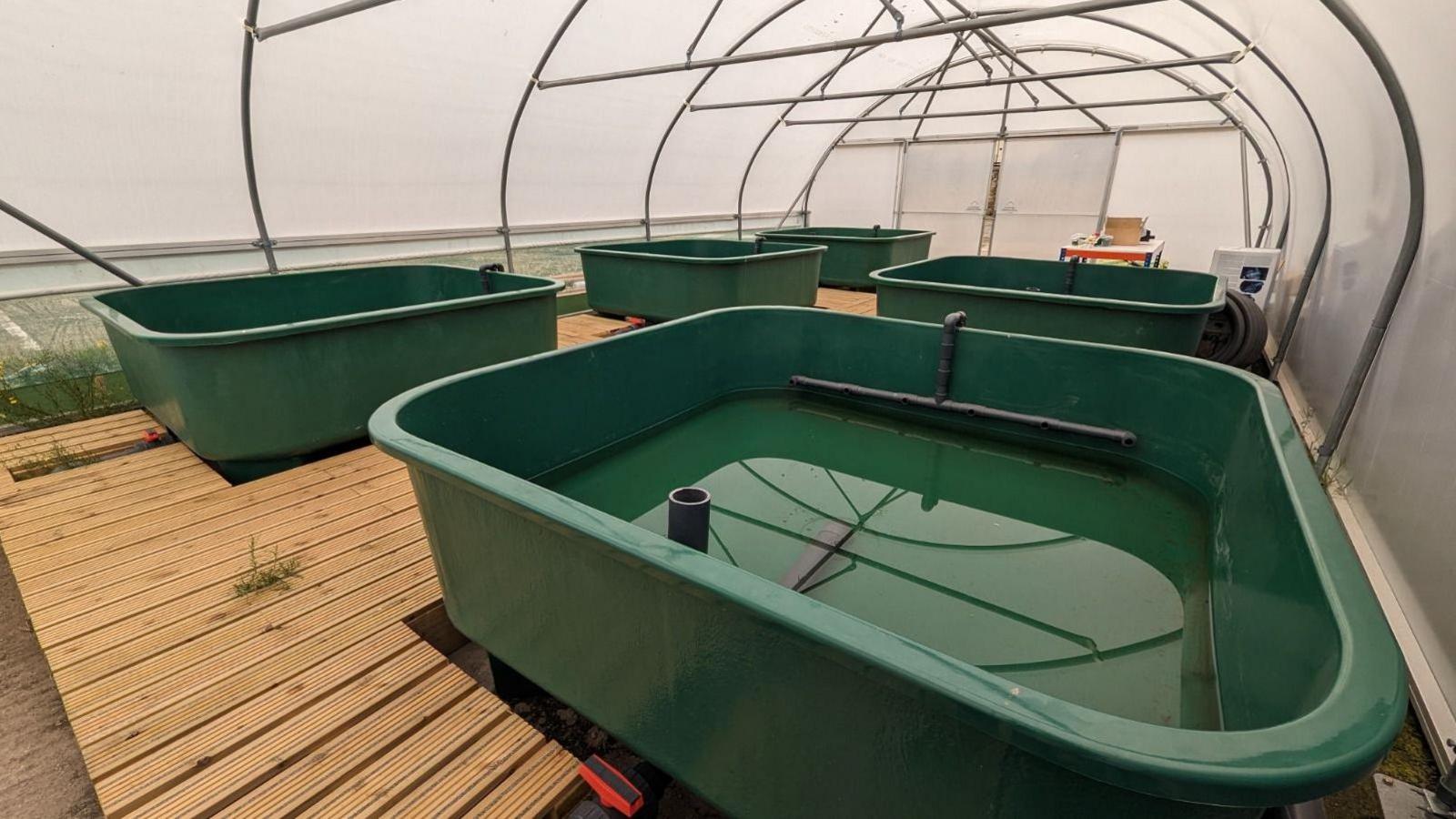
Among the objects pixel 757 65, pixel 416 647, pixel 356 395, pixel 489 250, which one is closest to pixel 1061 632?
pixel 416 647

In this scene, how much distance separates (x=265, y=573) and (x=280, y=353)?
1.03 meters

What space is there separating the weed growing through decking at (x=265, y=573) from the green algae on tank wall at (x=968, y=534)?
877mm

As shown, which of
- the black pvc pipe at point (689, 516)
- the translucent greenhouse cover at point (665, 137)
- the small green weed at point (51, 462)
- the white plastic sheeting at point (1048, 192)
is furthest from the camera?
the white plastic sheeting at point (1048, 192)

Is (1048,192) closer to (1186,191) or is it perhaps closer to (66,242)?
(1186,191)

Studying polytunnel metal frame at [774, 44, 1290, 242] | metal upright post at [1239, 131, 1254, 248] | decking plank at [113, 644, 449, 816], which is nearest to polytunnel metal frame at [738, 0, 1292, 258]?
polytunnel metal frame at [774, 44, 1290, 242]

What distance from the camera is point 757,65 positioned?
6.81m

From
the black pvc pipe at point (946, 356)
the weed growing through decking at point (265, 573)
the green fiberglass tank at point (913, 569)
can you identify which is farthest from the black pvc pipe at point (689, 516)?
the black pvc pipe at point (946, 356)

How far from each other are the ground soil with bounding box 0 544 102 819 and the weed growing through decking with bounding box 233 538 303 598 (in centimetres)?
52

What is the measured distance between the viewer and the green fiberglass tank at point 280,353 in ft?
7.98

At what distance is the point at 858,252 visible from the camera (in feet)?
24.7

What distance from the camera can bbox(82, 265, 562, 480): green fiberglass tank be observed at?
7.98 ft

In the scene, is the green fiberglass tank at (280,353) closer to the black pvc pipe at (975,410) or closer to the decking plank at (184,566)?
the decking plank at (184,566)

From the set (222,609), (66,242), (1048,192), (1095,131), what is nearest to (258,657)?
(222,609)

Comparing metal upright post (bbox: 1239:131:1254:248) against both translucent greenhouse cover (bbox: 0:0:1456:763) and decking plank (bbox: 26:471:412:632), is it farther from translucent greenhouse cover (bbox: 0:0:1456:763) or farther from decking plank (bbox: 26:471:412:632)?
decking plank (bbox: 26:471:412:632)
